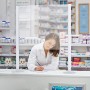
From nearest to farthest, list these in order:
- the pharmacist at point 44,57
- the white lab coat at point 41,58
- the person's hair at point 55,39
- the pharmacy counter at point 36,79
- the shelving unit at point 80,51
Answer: the pharmacy counter at point 36,79 → the person's hair at point 55,39 → the pharmacist at point 44,57 → the white lab coat at point 41,58 → the shelving unit at point 80,51

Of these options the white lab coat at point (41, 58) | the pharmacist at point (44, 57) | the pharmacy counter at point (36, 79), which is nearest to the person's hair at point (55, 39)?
the pharmacist at point (44, 57)

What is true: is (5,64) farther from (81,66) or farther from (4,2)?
(4,2)

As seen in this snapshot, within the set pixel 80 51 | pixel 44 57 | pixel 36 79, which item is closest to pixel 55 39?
pixel 44 57

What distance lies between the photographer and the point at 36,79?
1.88 m

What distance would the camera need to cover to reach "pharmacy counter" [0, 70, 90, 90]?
6.06 ft

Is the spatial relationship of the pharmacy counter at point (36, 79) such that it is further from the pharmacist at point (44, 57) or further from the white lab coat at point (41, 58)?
the white lab coat at point (41, 58)

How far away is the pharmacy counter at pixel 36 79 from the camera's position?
1847mm

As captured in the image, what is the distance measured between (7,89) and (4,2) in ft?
20.4

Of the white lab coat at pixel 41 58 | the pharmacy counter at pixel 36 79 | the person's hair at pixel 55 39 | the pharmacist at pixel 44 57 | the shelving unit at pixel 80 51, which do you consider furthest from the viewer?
the shelving unit at pixel 80 51

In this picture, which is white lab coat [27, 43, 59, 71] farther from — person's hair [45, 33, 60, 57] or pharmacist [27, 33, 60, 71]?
person's hair [45, 33, 60, 57]

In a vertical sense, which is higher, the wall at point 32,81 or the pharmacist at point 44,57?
the pharmacist at point 44,57

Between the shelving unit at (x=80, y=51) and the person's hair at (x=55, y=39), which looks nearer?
the person's hair at (x=55, y=39)

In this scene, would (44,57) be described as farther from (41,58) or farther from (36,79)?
(36,79)

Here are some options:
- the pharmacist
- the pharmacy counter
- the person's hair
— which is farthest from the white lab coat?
the pharmacy counter
